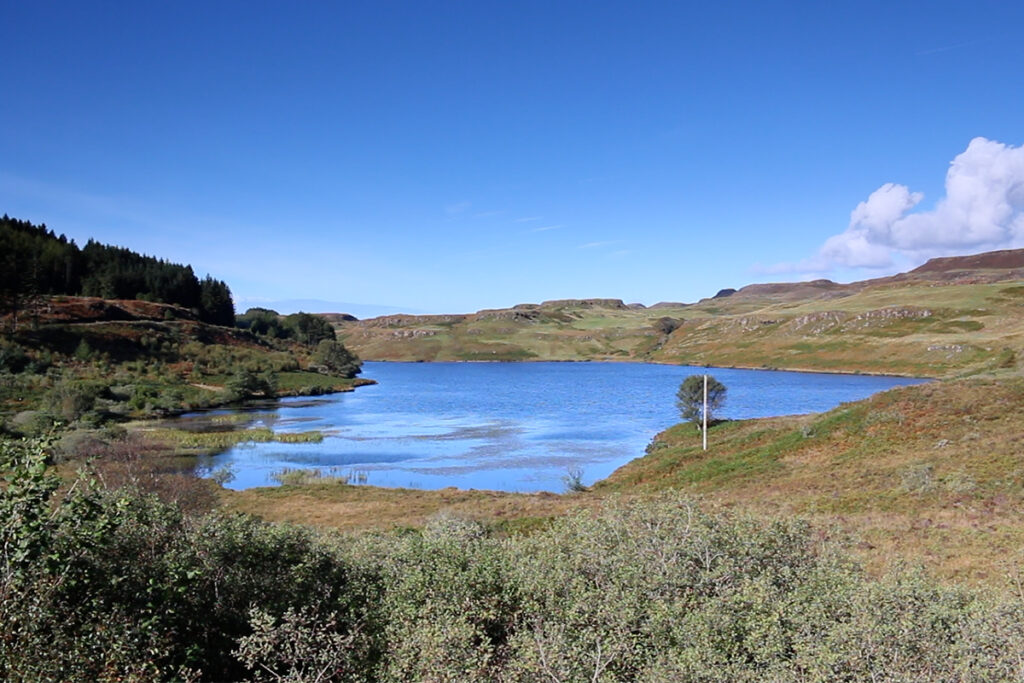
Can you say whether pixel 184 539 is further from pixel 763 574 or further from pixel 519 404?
pixel 519 404

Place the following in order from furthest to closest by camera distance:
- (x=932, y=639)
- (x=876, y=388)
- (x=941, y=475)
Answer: (x=876, y=388) → (x=941, y=475) → (x=932, y=639)

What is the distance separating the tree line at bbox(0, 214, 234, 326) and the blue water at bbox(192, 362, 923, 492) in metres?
44.2

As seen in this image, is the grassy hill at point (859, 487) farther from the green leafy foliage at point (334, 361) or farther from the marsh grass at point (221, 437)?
the green leafy foliage at point (334, 361)

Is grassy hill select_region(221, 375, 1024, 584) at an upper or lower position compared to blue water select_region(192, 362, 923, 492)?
upper

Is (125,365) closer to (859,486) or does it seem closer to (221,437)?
(221,437)

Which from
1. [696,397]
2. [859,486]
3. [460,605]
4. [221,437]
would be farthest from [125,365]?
[460,605]

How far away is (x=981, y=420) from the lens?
108 feet

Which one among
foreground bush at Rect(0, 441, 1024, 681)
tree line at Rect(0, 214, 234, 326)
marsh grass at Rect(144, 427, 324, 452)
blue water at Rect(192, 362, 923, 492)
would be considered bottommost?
blue water at Rect(192, 362, 923, 492)

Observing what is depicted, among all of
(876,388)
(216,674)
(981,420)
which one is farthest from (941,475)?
(876,388)

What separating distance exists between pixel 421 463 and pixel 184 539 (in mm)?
41543

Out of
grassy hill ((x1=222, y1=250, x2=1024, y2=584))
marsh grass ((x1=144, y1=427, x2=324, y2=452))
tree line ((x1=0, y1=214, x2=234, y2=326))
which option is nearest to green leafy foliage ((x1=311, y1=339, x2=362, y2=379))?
tree line ((x1=0, y1=214, x2=234, y2=326))

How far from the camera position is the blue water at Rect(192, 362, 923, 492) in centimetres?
4772

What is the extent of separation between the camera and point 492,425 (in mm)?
71812

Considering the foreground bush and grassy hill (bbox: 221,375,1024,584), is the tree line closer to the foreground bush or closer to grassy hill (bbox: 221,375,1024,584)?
grassy hill (bbox: 221,375,1024,584)
